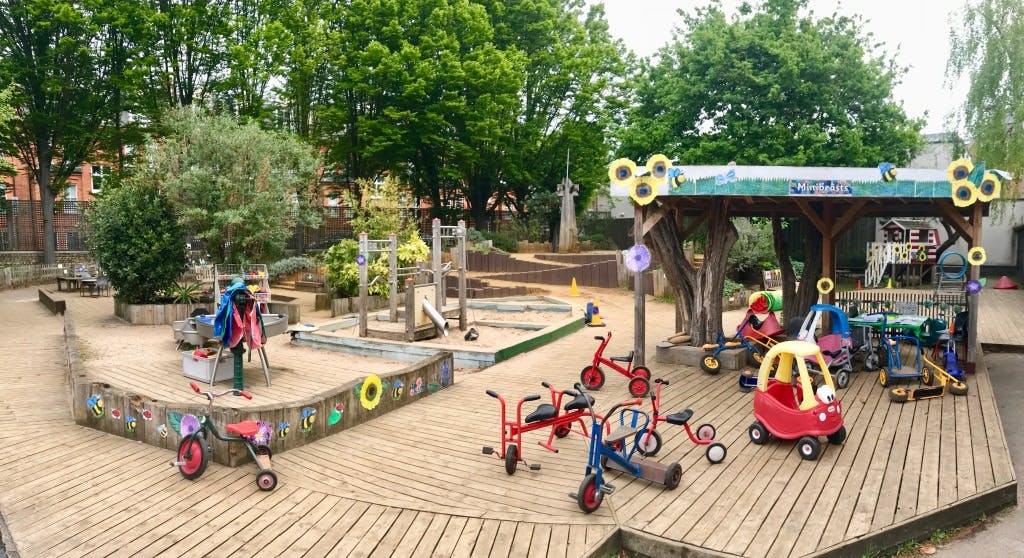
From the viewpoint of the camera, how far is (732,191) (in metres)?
9.80

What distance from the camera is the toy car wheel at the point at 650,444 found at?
21.0 ft

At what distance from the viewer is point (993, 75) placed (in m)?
19.2

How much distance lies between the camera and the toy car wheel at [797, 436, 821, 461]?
6426 mm

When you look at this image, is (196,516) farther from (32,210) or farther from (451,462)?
(32,210)

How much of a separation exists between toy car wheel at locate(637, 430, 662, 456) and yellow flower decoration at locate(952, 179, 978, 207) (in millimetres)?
6128

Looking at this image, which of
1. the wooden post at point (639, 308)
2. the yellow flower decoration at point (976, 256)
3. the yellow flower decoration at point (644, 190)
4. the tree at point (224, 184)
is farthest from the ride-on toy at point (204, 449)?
the tree at point (224, 184)

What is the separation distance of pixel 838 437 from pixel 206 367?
8.27 m

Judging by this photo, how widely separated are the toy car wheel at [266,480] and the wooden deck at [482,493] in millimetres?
55

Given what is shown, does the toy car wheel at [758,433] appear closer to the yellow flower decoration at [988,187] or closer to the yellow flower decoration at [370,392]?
the yellow flower decoration at [370,392]

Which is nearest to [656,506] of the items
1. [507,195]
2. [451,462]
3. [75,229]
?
[451,462]

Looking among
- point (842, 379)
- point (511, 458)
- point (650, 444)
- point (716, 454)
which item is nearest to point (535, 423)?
point (511, 458)

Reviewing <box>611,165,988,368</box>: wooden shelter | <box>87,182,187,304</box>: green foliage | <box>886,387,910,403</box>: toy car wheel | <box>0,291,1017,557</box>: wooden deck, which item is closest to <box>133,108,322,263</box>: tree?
<box>87,182,187,304</box>: green foliage

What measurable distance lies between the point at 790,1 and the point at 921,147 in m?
6.64

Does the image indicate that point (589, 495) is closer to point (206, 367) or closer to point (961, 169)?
point (206, 367)
